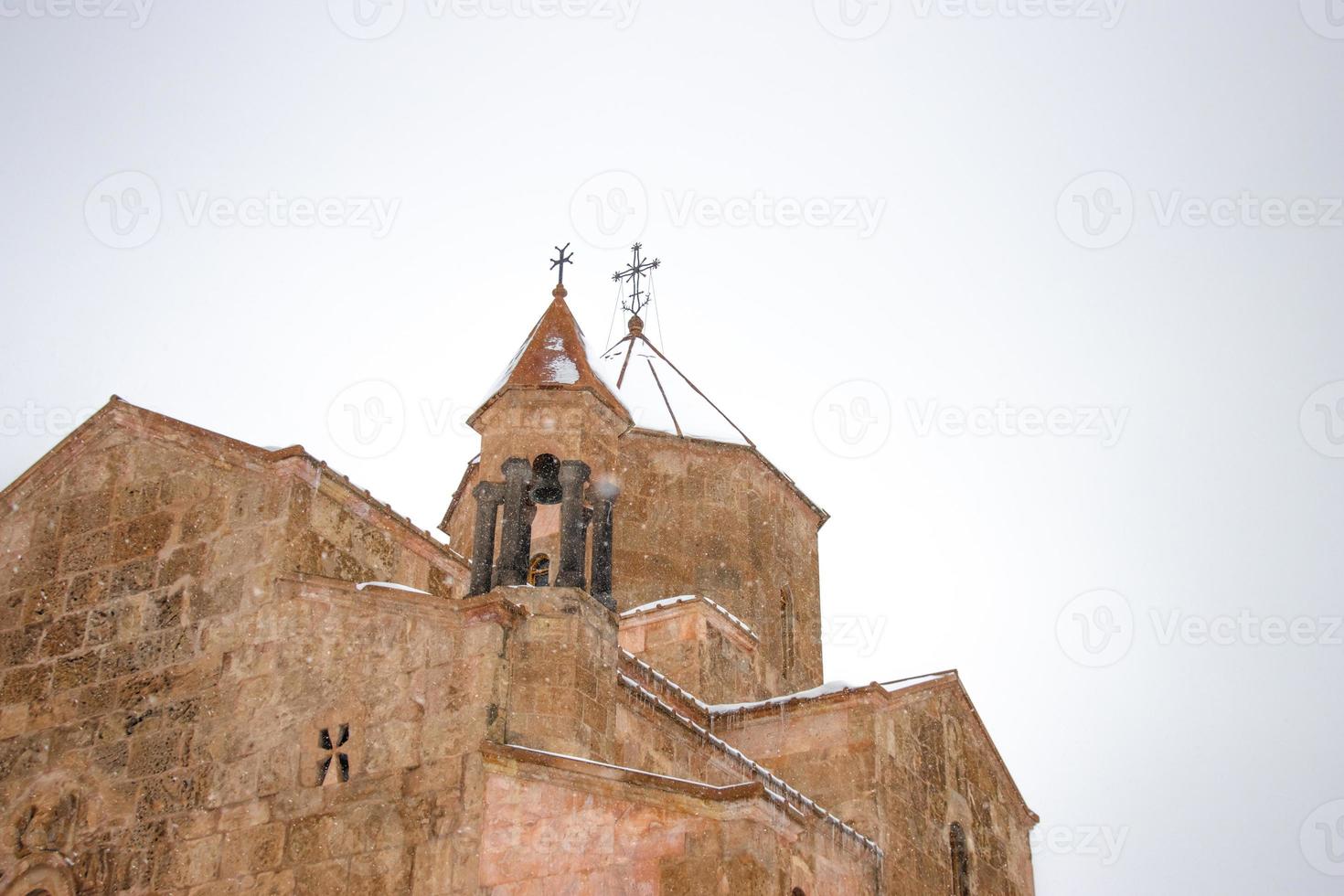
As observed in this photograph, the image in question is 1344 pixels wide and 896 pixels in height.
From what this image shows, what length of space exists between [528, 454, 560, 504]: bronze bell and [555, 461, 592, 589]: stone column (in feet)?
0.46

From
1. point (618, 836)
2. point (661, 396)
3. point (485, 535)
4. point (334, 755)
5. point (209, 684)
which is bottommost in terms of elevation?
point (618, 836)

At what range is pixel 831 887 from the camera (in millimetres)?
11711

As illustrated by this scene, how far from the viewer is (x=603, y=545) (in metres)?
11.7

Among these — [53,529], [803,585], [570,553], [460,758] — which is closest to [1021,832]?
[803,585]

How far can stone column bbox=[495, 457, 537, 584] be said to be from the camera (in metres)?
11.3

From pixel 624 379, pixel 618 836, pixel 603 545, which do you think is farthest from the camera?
pixel 624 379

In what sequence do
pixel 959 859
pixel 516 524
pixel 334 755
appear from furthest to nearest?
1. pixel 959 859
2. pixel 516 524
3. pixel 334 755

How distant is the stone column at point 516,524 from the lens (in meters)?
11.3

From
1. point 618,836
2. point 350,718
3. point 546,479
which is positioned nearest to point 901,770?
point 546,479

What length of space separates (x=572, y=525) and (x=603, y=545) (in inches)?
12.2

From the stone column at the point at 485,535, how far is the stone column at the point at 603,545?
777mm

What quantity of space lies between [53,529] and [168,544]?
4.56ft

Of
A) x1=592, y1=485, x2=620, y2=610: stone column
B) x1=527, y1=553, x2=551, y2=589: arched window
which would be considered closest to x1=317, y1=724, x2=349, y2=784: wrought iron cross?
x1=592, y1=485, x2=620, y2=610: stone column

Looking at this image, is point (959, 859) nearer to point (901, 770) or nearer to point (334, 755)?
point (901, 770)
